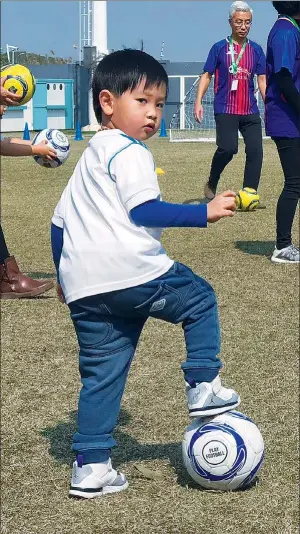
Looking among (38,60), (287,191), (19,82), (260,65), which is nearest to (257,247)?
(287,191)

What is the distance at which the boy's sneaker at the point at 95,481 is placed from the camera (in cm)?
340

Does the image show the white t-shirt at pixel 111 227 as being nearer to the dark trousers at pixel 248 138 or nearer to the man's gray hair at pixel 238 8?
the man's gray hair at pixel 238 8

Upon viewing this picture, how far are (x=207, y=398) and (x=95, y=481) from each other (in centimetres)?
53

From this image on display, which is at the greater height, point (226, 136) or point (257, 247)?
point (226, 136)

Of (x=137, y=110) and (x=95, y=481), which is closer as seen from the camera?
(x=137, y=110)

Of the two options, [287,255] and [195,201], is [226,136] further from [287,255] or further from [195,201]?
[287,255]

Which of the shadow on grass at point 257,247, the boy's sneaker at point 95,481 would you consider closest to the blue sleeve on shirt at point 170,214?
the boy's sneaker at point 95,481

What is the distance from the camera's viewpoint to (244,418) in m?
3.57

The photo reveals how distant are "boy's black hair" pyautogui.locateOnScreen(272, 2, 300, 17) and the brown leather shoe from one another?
275 cm

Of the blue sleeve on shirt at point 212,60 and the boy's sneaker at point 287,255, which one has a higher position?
the blue sleeve on shirt at point 212,60

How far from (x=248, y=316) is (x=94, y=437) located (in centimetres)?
272

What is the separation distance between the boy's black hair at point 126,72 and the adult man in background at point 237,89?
510cm

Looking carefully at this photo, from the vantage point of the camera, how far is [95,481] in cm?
340

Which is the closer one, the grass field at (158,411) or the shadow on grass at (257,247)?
the grass field at (158,411)
